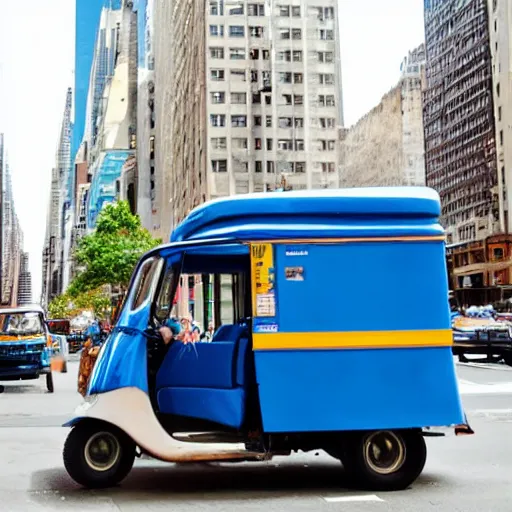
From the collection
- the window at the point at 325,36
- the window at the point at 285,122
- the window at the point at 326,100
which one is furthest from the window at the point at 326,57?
the window at the point at 285,122

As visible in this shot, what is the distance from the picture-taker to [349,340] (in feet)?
24.0

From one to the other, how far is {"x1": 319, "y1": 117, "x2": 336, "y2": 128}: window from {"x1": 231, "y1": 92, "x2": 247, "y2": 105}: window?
753 cm

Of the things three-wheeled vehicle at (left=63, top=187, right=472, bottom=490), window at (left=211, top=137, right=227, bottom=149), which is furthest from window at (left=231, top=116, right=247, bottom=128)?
three-wheeled vehicle at (left=63, top=187, right=472, bottom=490)

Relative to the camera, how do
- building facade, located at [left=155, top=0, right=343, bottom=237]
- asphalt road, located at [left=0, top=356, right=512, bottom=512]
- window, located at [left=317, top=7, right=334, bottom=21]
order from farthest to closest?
window, located at [left=317, top=7, right=334, bottom=21], building facade, located at [left=155, top=0, right=343, bottom=237], asphalt road, located at [left=0, top=356, right=512, bottom=512]

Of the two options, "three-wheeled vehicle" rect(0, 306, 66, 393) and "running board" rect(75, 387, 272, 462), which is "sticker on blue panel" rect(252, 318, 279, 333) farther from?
"three-wheeled vehicle" rect(0, 306, 66, 393)

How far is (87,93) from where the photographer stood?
187 metres

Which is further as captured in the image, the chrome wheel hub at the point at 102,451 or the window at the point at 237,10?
the window at the point at 237,10

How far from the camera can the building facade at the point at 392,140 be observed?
94.6 meters

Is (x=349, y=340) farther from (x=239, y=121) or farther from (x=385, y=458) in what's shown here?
(x=239, y=121)

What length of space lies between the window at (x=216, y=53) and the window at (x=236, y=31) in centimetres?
180

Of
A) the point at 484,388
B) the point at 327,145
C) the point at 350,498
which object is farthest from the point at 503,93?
the point at 350,498

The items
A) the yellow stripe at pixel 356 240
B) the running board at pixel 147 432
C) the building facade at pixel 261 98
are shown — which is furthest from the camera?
the building facade at pixel 261 98

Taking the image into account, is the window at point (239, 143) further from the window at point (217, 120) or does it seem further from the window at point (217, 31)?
the window at point (217, 31)

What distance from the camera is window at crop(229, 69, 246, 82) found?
8575cm
